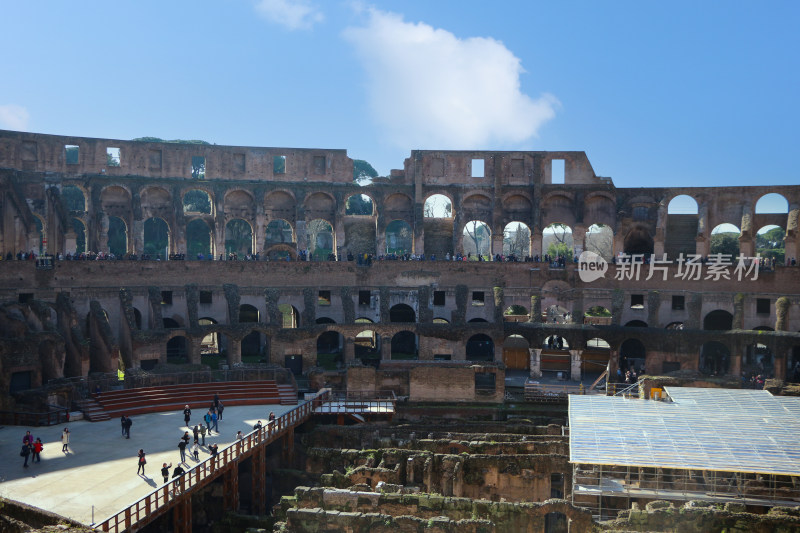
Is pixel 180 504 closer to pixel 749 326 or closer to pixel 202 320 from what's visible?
pixel 202 320

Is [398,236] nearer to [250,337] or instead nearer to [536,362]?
[250,337]

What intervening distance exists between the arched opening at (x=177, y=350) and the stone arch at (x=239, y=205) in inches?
376

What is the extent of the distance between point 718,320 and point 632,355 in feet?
18.5

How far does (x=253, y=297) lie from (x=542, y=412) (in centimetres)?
1681

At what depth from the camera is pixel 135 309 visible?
119ft

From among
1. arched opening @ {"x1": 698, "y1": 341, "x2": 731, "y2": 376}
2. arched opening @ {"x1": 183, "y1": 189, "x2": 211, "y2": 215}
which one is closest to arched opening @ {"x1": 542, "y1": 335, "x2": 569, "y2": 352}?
arched opening @ {"x1": 698, "y1": 341, "x2": 731, "y2": 376}

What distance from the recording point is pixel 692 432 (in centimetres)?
2003

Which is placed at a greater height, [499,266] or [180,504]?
[499,266]

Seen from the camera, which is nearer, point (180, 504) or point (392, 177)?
point (180, 504)

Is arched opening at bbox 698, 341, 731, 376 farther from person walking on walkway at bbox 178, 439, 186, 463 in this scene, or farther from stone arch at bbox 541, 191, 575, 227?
person walking on walkway at bbox 178, 439, 186, 463

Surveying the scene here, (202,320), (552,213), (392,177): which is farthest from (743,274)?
(202,320)

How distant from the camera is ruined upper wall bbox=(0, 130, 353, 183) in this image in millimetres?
39031

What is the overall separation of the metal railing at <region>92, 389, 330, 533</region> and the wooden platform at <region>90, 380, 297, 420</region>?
3.19 m

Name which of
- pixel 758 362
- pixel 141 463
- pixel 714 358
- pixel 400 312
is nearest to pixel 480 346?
pixel 400 312
